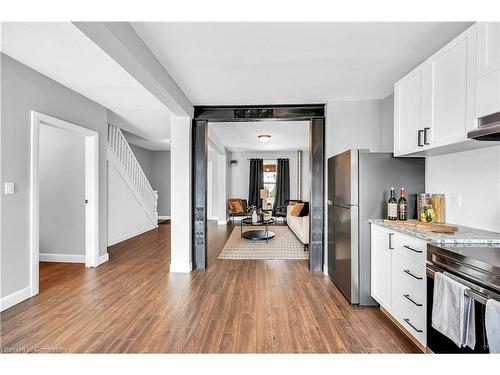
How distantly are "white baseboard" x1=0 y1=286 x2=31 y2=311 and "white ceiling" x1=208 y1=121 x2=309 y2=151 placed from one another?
12.4 feet

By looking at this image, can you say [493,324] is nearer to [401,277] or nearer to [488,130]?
[401,277]

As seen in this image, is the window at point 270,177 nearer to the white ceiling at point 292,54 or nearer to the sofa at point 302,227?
the sofa at point 302,227

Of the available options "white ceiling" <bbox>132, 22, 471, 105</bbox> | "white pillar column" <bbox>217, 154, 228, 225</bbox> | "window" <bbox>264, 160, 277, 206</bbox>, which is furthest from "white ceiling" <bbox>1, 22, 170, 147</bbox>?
"window" <bbox>264, 160, 277, 206</bbox>

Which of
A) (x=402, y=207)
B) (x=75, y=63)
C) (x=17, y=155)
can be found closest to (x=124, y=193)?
(x=17, y=155)

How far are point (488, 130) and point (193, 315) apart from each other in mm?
2670

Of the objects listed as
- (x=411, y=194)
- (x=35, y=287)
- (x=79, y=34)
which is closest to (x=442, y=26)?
(x=411, y=194)

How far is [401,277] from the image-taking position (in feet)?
6.55

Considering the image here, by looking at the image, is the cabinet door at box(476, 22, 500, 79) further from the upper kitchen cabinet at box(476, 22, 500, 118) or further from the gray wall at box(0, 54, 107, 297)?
the gray wall at box(0, 54, 107, 297)

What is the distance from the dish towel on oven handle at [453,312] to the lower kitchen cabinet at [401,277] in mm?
248

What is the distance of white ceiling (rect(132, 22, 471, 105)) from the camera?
1902mm

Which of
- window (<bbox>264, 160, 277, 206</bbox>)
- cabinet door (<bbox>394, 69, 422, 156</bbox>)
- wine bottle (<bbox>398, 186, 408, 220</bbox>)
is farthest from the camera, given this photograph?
window (<bbox>264, 160, 277, 206</bbox>)

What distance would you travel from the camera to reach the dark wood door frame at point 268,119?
3.62m
